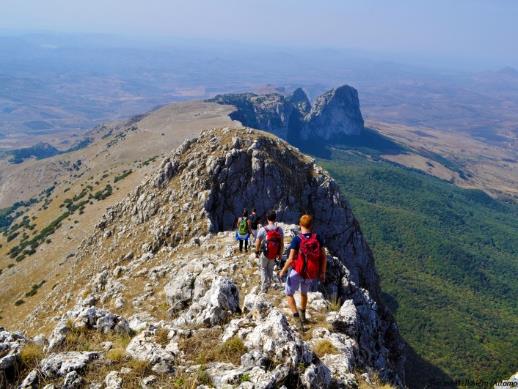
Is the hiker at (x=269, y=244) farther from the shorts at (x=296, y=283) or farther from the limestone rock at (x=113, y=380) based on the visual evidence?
the limestone rock at (x=113, y=380)

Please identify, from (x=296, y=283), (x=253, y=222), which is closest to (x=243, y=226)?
(x=253, y=222)

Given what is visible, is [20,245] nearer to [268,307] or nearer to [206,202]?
[206,202]

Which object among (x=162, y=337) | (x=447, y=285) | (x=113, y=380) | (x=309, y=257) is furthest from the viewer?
(x=447, y=285)

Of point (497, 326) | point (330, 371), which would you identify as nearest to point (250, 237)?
point (330, 371)

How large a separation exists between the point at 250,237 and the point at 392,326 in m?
24.1

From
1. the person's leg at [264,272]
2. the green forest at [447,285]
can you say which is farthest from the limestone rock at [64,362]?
the green forest at [447,285]

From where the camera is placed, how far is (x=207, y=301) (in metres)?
17.0

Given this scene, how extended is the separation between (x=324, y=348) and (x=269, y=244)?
5983mm

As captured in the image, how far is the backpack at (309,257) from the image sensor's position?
48.3 ft

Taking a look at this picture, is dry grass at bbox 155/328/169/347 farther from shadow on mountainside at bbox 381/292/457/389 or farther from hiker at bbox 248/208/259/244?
shadow on mountainside at bbox 381/292/457/389

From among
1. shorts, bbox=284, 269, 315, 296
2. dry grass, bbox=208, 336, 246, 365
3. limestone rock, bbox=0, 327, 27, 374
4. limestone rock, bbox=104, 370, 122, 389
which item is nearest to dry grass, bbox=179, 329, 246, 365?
dry grass, bbox=208, 336, 246, 365

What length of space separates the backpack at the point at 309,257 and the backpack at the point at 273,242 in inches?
162

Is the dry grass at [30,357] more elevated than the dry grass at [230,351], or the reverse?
the dry grass at [230,351]

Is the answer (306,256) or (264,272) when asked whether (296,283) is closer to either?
(306,256)
